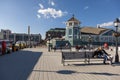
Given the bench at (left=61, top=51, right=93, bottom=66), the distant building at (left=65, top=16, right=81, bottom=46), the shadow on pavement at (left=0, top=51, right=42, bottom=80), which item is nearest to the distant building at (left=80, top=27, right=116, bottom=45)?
the distant building at (left=65, top=16, right=81, bottom=46)

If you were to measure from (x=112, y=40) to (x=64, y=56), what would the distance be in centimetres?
6375

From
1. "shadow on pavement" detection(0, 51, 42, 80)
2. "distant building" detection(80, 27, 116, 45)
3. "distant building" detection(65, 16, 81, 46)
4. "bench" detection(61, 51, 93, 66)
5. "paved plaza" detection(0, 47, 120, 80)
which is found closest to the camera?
"paved plaza" detection(0, 47, 120, 80)

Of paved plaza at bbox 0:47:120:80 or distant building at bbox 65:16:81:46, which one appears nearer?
paved plaza at bbox 0:47:120:80

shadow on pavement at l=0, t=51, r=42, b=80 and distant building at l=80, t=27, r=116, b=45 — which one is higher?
distant building at l=80, t=27, r=116, b=45

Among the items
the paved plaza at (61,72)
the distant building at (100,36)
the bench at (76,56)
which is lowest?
the paved plaza at (61,72)

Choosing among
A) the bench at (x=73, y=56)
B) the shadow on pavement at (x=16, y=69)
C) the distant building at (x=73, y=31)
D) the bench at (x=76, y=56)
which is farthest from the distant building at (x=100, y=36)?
the bench at (x=73, y=56)

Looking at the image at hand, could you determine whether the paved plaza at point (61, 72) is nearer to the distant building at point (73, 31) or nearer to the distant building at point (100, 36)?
the distant building at point (73, 31)

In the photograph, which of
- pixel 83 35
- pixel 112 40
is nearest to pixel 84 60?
pixel 83 35

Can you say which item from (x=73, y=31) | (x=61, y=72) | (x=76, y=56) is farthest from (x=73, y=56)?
(x=73, y=31)

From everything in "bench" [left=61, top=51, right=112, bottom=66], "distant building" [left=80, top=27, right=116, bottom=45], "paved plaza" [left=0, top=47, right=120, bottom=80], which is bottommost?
"paved plaza" [left=0, top=47, right=120, bottom=80]

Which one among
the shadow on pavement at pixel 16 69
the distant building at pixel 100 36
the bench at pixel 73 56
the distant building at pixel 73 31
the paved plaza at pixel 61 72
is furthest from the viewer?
the distant building at pixel 100 36

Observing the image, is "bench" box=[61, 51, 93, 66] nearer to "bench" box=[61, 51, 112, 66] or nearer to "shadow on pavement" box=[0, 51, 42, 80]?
"bench" box=[61, 51, 112, 66]

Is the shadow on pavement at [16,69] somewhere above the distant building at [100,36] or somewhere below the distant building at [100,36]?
below

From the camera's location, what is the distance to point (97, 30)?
77500 mm
